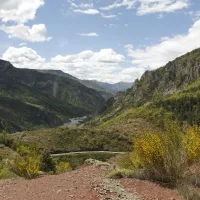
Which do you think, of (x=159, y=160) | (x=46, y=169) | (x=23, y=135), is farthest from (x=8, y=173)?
(x=23, y=135)

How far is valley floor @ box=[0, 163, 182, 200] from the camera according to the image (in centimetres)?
1327

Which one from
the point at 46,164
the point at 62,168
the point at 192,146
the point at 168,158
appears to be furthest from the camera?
the point at 62,168

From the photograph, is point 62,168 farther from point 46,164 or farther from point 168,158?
point 168,158

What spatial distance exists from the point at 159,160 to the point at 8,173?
11574 mm

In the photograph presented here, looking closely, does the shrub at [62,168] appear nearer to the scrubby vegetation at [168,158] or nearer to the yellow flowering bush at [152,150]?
the scrubby vegetation at [168,158]

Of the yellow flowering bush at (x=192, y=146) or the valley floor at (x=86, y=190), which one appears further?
the yellow flowering bush at (x=192, y=146)

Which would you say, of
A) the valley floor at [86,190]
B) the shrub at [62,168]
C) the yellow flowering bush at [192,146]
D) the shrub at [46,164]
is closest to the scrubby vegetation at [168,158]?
the yellow flowering bush at [192,146]

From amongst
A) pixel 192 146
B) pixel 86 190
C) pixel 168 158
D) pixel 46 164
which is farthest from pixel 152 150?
pixel 46 164

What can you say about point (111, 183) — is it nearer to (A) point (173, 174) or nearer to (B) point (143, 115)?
(A) point (173, 174)

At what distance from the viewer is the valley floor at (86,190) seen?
43.5 ft

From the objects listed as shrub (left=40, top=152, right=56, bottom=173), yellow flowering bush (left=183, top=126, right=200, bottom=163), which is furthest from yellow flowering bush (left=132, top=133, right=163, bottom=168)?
shrub (left=40, top=152, right=56, bottom=173)

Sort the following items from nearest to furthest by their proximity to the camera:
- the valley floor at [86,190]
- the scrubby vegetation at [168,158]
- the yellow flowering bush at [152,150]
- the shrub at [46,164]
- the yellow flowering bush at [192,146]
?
the valley floor at [86,190] < the scrubby vegetation at [168,158] < the yellow flowering bush at [152,150] < the yellow flowering bush at [192,146] < the shrub at [46,164]

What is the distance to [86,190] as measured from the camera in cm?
1375

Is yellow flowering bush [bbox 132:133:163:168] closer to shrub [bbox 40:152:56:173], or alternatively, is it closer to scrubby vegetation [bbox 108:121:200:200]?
scrubby vegetation [bbox 108:121:200:200]
